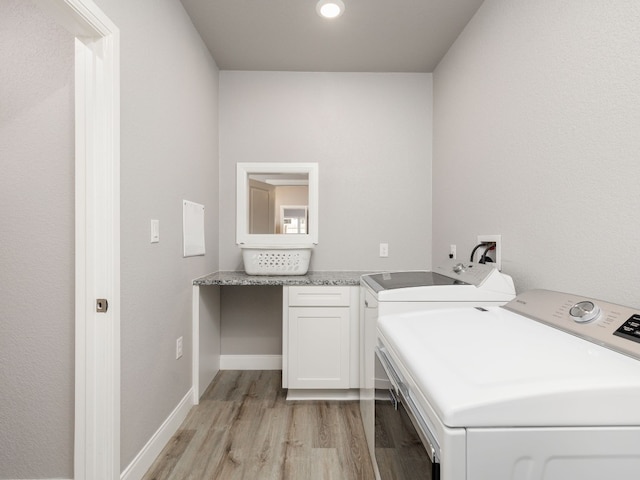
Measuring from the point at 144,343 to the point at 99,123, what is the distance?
3.15 feet

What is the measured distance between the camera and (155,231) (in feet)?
5.15

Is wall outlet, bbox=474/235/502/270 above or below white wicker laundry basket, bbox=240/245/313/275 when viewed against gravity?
above

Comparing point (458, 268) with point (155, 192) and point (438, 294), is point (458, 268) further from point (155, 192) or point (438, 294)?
point (155, 192)

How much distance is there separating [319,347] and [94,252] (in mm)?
1410

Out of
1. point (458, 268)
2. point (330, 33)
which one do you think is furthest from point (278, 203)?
point (458, 268)

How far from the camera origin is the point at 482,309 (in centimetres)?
116

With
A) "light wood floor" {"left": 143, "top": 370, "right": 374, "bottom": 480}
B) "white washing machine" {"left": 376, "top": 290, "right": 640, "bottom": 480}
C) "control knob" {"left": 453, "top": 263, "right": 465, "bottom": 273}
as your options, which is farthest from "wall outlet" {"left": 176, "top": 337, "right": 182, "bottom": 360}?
"control knob" {"left": 453, "top": 263, "right": 465, "bottom": 273}

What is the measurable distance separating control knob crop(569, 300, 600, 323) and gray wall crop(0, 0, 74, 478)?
1750mm

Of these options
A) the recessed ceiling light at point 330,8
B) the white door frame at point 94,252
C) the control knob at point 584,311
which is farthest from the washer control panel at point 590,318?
the recessed ceiling light at point 330,8

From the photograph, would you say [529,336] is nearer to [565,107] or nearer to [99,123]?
[565,107]

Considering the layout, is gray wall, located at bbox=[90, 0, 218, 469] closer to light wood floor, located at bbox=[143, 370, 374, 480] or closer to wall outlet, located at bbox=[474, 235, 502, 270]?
light wood floor, located at bbox=[143, 370, 374, 480]

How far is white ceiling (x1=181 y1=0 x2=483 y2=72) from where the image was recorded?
6.17ft

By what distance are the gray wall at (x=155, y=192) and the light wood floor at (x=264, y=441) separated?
196mm

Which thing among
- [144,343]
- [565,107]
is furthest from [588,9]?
[144,343]
